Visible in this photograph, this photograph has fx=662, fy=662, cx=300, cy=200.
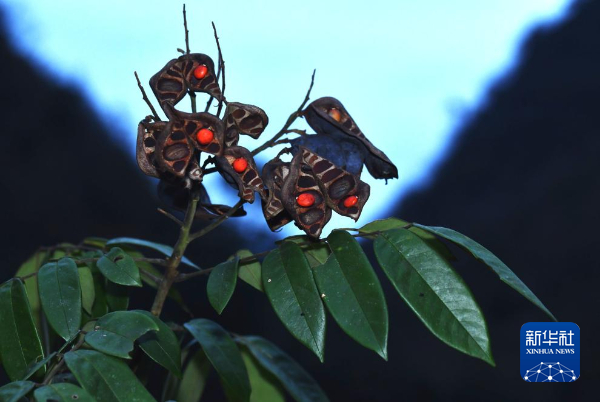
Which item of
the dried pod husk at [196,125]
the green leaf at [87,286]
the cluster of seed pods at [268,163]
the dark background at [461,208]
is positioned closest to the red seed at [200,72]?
the cluster of seed pods at [268,163]

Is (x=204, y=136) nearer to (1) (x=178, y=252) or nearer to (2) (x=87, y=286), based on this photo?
(1) (x=178, y=252)

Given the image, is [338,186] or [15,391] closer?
[15,391]

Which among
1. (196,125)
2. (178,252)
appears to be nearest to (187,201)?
(178,252)

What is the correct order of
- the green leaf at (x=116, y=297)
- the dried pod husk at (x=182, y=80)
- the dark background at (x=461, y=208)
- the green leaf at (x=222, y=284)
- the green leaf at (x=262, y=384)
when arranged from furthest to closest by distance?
the dark background at (x=461, y=208)
the green leaf at (x=262, y=384)
the green leaf at (x=116, y=297)
the dried pod husk at (x=182, y=80)
the green leaf at (x=222, y=284)

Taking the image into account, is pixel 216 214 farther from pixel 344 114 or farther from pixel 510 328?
pixel 510 328

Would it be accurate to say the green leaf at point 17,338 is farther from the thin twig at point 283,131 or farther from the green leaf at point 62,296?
the thin twig at point 283,131

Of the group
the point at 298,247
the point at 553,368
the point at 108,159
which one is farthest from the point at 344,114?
the point at 108,159

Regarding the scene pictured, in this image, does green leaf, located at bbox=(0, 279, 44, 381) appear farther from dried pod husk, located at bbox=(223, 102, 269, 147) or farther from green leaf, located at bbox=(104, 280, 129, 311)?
dried pod husk, located at bbox=(223, 102, 269, 147)
